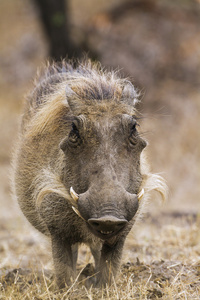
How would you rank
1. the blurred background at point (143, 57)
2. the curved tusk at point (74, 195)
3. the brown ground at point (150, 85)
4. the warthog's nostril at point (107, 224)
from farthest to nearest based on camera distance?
the blurred background at point (143, 57) < the brown ground at point (150, 85) < the curved tusk at point (74, 195) < the warthog's nostril at point (107, 224)

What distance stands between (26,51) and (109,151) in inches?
512

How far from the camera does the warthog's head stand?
301cm

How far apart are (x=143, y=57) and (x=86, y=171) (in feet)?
34.7

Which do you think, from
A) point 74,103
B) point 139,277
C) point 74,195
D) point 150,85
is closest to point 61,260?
point 139,277

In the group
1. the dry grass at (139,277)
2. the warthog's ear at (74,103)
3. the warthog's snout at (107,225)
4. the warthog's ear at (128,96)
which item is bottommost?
the dry grass at (139,277)

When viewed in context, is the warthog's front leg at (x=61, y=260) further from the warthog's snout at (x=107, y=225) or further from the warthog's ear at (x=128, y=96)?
the warthog's ear at (x=128, y=96)

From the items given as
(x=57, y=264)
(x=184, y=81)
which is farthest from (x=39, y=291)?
(x=184, y=81)

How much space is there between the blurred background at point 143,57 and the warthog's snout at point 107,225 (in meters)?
6.16

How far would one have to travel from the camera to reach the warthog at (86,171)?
10.2 feet

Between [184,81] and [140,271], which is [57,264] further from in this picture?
[184,81]

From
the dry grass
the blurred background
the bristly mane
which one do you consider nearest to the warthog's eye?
the bristly mane

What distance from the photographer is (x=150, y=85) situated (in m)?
13.1

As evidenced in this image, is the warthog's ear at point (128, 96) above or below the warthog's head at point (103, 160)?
above

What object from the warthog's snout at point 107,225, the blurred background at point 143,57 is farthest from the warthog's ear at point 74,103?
the blurred background at point 143,57
